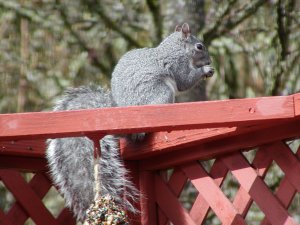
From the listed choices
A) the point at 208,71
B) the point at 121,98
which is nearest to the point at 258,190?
the point at 121,98

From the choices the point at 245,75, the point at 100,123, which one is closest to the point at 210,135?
the point at 100,123

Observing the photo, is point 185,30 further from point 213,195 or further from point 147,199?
point 213,195

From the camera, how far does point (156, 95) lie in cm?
364

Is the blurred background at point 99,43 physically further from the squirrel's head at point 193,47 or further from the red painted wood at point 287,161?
the red painted wood at point 287,161

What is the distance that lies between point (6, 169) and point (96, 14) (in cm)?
235

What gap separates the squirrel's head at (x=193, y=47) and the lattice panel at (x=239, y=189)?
1338 millimetres

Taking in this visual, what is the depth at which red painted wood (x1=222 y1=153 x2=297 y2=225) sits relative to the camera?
2.65 meters

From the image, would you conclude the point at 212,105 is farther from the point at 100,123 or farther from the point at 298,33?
the point at 298,33

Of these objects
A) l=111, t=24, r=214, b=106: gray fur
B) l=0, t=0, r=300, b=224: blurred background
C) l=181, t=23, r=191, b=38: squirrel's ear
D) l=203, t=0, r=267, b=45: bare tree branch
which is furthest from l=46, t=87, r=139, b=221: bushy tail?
l=0, t=0, r=300, b=224: blurred background

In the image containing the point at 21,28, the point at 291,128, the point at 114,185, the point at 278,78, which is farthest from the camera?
the point at 21,28

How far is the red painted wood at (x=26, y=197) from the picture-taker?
3189 millimetres

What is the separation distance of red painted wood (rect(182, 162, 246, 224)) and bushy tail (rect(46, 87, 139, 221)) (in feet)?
0.68

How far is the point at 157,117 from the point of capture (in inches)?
93.6

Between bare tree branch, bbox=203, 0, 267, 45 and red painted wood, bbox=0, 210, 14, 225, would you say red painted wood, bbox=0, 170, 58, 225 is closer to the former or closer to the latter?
red painted wood, bbox=0, 210, 14, 225
